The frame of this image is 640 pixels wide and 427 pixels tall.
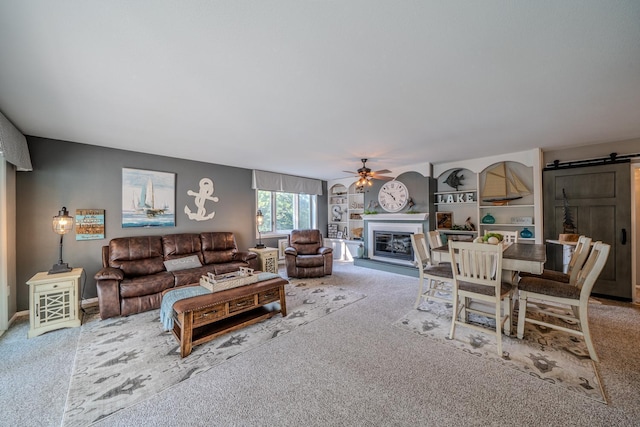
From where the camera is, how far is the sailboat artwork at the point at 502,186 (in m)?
4.41

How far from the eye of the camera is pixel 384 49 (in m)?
1.61

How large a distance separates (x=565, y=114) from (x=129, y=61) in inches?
164

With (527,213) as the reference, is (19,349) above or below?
below

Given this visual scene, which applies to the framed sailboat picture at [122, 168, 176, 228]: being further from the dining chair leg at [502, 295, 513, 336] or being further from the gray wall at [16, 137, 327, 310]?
the dining chair leg at [502, 295, 513, 336]

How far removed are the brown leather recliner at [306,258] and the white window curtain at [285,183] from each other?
1369mm

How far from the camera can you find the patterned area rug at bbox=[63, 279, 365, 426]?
5.71 ft

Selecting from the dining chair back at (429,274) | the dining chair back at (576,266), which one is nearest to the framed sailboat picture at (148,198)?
the dining chair back at (429,274)

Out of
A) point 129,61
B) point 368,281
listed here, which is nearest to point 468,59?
point 129,61

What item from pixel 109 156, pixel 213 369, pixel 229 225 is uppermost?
pixel 109 156

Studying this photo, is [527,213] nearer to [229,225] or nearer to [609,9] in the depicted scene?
[609,9]

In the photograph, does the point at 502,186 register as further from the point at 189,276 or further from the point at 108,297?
the point at 108,297

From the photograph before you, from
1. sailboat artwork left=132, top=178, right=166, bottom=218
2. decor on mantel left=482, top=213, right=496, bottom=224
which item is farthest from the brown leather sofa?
decor on mantel left=482, top=213, right=496, bottom=224

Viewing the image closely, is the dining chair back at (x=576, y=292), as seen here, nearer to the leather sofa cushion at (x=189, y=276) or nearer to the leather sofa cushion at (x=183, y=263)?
the leather sofa cushion at (x=189, y=276)

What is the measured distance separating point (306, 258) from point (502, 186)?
3.97 metres
